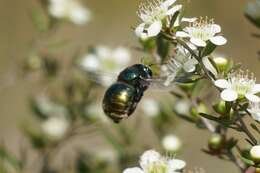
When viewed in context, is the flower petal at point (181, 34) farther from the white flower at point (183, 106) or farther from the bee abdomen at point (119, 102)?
the white flower at point (183, 106)

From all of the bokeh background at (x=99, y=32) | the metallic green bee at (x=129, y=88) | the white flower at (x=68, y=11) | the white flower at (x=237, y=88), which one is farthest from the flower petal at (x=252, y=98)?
the bokeh background at (x=99, y=32)

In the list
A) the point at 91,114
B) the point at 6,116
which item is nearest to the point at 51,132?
the point at 91,114

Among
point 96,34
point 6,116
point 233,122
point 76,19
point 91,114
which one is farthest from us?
point 96,34

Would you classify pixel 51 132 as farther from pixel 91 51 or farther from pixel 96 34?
pixel 96 34

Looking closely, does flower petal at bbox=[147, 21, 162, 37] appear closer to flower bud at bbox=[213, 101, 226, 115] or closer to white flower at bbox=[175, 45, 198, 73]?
white flower at bbox=[175, 45, 198, 73]

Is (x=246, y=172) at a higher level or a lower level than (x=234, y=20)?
lower

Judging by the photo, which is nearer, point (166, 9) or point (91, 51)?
point (166, 9)

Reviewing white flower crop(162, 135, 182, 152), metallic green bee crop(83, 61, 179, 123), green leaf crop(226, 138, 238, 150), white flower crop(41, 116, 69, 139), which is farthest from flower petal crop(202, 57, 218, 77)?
white flower crop(41, 116, 69, 139)
